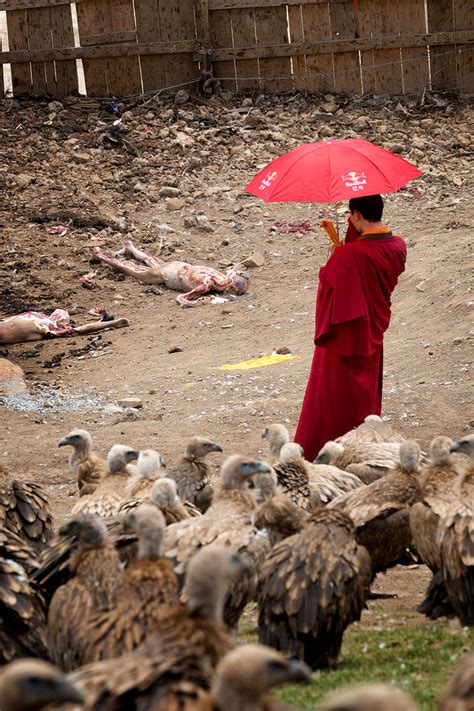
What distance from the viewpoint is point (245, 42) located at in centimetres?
2006

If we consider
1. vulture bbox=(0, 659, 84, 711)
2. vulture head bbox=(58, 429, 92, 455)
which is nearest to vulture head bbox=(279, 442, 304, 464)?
vulture head bbox=(58, 429, 92, 455)

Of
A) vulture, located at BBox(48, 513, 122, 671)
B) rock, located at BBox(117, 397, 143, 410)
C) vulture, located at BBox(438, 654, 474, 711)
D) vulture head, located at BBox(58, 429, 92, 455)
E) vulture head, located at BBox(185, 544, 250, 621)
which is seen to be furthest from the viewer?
rock, located at BBox(117, 397, 143, 410)

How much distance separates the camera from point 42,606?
5.35 meters

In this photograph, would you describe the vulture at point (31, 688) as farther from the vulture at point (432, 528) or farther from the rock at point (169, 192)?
the rock at point (169, 192)

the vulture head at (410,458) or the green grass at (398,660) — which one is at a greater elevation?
the vulture head at (410,458)

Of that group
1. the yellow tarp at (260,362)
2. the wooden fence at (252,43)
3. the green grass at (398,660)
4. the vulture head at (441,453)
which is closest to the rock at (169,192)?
the wooden fence at (252,43)

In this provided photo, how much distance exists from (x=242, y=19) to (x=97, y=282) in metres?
5.89

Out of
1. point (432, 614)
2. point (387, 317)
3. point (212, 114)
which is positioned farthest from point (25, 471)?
point (212, 114)

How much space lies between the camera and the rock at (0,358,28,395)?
1273cm

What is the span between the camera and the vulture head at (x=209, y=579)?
401 centimetres

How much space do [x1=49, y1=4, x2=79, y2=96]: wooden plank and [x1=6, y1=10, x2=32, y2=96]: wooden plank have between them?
0.48m

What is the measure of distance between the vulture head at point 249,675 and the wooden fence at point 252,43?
17237mm

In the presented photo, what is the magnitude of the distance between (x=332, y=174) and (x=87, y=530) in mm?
4358

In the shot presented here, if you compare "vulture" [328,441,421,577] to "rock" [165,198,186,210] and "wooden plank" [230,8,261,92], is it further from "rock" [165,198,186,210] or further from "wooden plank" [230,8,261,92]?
"wooden plank" [230,8,261,92]
